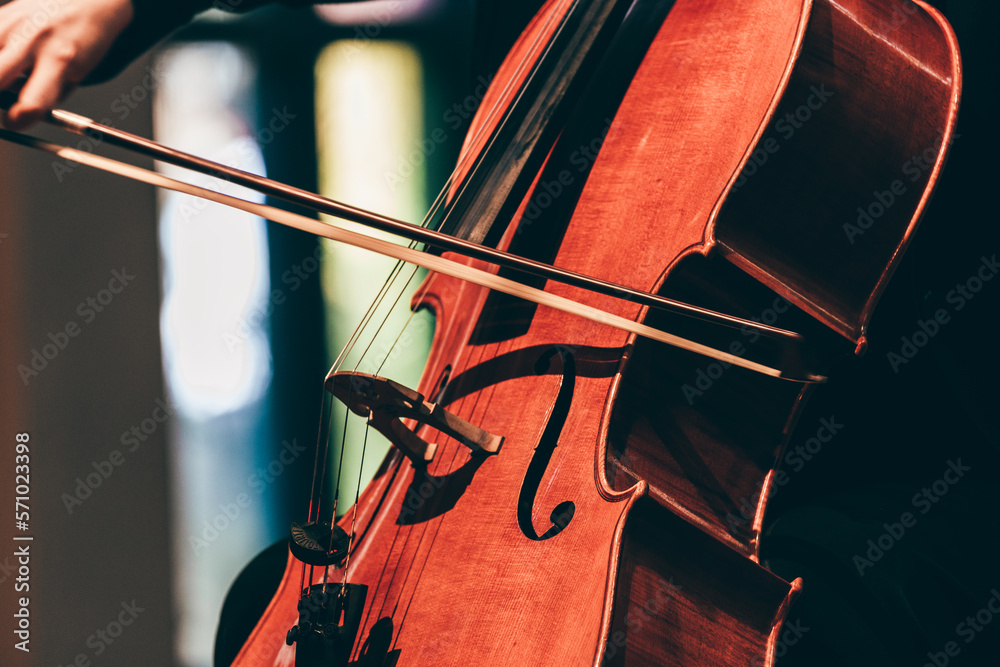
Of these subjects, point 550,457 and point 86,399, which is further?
point 86,399

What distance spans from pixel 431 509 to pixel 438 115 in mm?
1154

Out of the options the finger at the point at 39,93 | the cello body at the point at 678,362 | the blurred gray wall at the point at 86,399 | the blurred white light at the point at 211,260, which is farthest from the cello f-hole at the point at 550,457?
the blurred gray wall at the point at 86,399

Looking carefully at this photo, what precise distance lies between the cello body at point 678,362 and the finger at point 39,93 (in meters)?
0.44

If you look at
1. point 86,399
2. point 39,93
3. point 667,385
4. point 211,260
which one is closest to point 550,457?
point 667,385

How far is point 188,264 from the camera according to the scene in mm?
1571

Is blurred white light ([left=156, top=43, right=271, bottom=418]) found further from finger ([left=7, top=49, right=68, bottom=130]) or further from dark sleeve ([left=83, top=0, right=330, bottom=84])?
finger ([left=7, top=49, right=68, bottom=130])

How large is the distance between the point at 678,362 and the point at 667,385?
3cm

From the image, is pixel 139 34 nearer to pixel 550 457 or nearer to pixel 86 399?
pixel 550 457

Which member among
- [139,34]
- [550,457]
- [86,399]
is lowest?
[86,399]

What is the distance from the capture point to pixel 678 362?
57cm

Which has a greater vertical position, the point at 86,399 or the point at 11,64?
the point at 11,64

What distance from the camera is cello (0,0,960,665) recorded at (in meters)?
0.49

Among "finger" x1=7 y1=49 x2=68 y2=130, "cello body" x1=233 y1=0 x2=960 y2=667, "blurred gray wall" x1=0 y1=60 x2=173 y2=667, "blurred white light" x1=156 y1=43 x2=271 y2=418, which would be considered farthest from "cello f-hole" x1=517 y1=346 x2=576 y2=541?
"blurred gray wall" x1=0 y1=60 x2=173 y2=667

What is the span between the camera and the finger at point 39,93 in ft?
1.30
